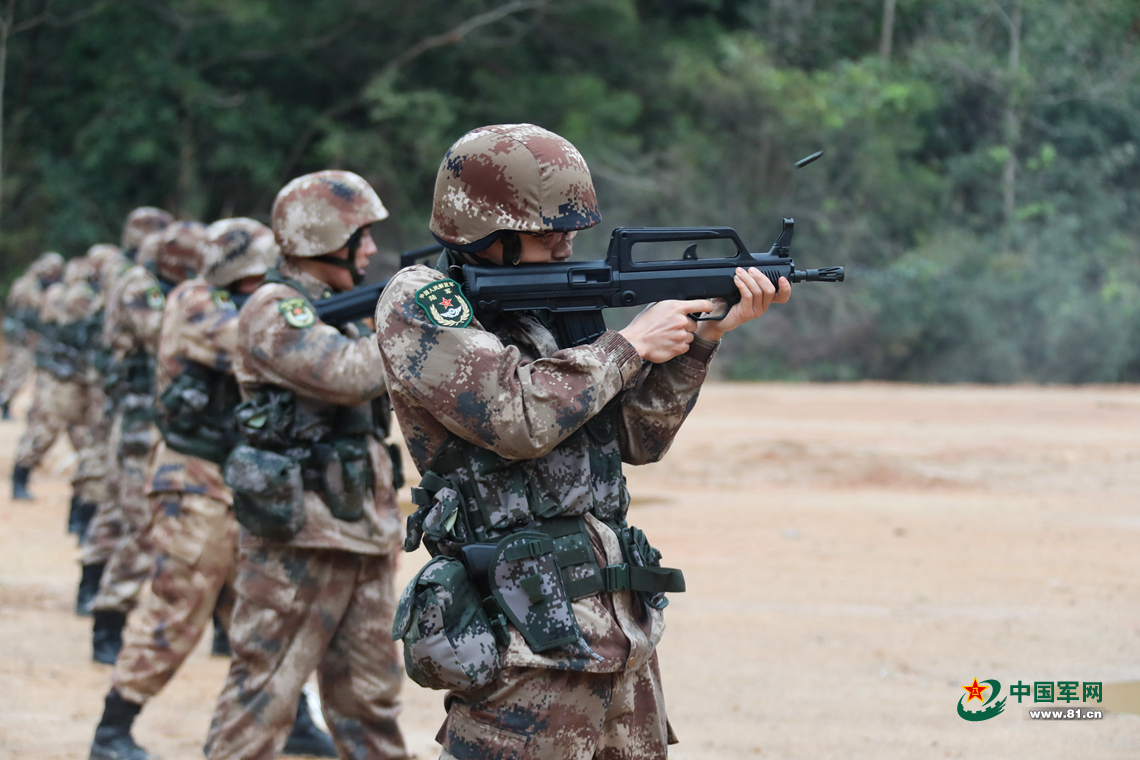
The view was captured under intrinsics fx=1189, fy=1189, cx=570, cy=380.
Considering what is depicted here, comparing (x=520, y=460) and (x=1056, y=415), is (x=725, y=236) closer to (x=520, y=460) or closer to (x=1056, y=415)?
(x=520, y=460)

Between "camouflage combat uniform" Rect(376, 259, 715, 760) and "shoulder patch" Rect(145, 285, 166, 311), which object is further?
"shoulder patch" Rect(145, 285, 166, 311)

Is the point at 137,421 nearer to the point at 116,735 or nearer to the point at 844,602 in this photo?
the point at 116,735

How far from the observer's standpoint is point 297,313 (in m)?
4.00

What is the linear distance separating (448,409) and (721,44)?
27192mm

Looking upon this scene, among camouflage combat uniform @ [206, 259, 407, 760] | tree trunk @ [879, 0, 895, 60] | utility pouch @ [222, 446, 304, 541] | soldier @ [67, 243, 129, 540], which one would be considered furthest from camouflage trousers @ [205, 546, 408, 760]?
tree trunk @ [879, 0, 895, 60]

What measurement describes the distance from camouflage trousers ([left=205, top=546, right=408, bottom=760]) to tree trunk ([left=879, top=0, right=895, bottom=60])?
26784mm

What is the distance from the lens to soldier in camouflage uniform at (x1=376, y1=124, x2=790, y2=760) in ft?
8.47

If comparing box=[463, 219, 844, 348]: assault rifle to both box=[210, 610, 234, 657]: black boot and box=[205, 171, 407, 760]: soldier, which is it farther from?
box=[210, 610, 234, 657]: black boot

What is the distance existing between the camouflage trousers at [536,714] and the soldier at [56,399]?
854cm

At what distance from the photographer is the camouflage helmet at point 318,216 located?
428cm

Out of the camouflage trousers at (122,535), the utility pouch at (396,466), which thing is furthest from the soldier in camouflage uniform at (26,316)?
the utility pouch at (396,466)

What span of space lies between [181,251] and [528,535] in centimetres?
464

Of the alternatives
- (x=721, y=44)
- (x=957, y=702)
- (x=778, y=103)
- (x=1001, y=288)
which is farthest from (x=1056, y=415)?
(x=721, y=44)

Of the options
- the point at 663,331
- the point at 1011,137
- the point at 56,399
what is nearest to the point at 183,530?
the point at 663,331
